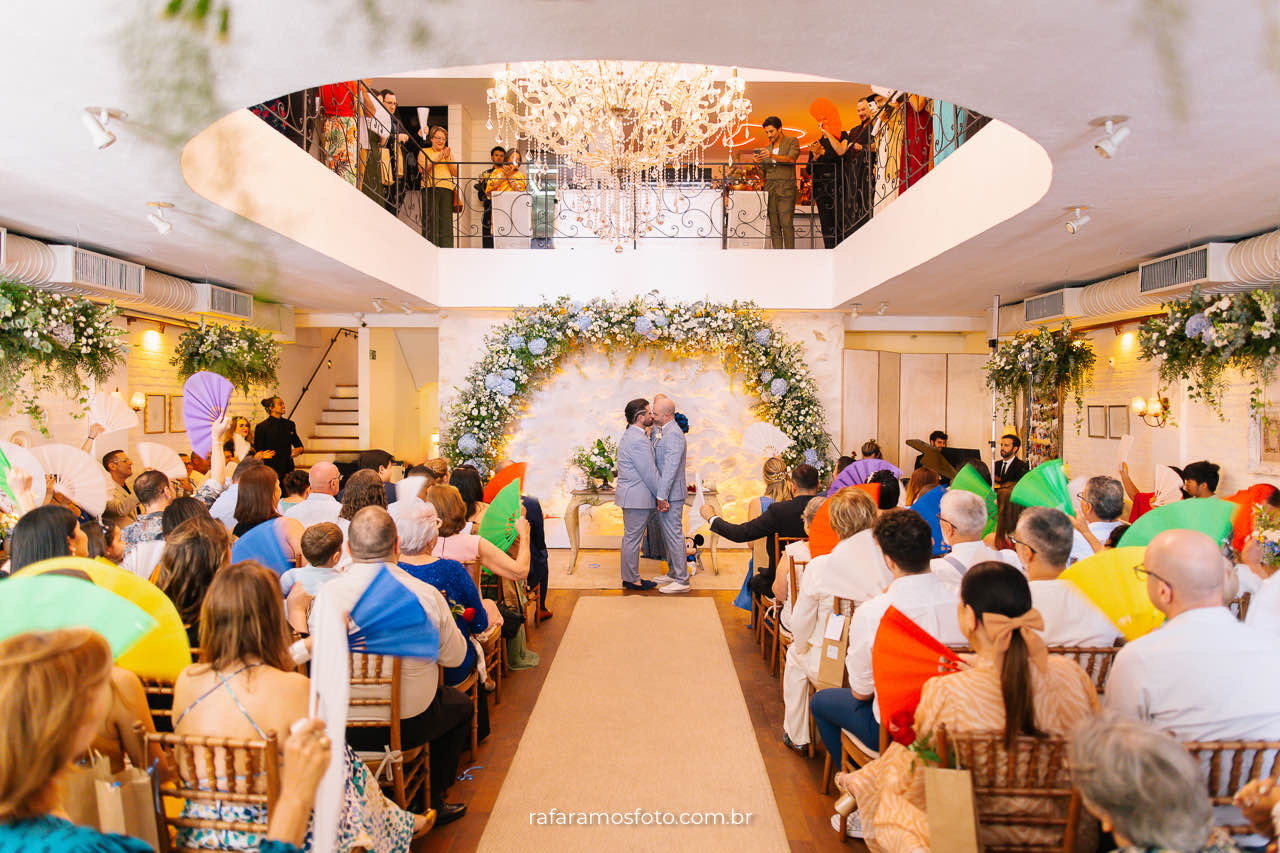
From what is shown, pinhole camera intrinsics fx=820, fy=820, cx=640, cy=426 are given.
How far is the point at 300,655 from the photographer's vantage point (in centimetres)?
282

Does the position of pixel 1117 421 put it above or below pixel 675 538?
above

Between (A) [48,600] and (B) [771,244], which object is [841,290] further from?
(A) [48,600]

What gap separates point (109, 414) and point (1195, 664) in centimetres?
617

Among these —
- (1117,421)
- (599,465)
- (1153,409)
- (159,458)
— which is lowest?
(599,465)

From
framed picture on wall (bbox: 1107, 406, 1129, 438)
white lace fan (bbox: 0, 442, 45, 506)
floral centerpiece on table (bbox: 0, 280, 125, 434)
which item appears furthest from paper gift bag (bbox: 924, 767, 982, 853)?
framed picture on wall (bbox: 1107, 406, 1129, 438)

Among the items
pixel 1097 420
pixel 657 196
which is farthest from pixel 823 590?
pixel 1097 420

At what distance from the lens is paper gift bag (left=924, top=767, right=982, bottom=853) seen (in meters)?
1.94

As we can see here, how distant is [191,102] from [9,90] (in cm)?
335

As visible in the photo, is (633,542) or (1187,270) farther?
(633,542)

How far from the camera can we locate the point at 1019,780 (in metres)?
2.05

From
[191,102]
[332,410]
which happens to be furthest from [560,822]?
[332,410]

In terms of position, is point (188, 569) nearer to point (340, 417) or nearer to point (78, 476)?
point (78, 476)

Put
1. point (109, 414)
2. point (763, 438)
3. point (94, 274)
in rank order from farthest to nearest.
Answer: point (763, 438)
point (94, 274)
point (109, 414)

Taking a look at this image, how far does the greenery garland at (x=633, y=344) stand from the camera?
9062mm
